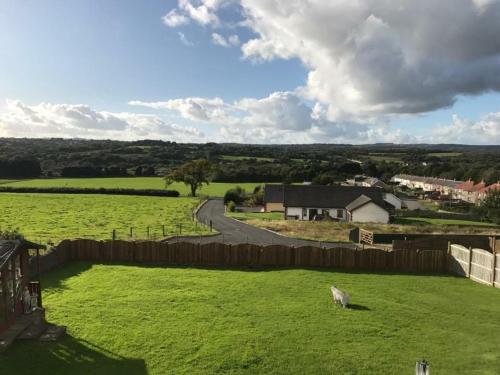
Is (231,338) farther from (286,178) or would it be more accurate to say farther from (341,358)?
(286,178)

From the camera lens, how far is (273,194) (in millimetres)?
79812

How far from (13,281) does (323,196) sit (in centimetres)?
5685

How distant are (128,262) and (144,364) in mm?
15964

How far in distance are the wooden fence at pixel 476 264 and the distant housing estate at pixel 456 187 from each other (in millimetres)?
86945

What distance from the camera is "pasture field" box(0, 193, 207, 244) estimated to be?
147ft

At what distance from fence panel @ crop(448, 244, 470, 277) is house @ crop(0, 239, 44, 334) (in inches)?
905

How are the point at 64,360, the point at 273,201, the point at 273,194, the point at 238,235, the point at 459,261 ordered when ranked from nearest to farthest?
the point at 64,360 → the point at 459,261 → the point at 238,235 → the point at 273,201 → the point at 273,194

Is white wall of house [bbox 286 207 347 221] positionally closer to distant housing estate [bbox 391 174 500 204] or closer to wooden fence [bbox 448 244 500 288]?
wooden fence [bbox 448 244 500 288]

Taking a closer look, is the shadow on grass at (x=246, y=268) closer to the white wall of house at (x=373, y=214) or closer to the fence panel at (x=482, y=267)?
the fence panel at (x=482, y=267)

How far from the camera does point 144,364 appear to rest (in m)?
14.0

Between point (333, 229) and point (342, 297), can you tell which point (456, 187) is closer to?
point (333, 229)

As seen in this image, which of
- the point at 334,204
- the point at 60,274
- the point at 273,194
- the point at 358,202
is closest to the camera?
the point at 60,274

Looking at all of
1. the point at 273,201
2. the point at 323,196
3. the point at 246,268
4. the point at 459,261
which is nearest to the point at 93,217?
the point at 273,201

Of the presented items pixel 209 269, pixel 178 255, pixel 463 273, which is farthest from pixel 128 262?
pixel 463 273
